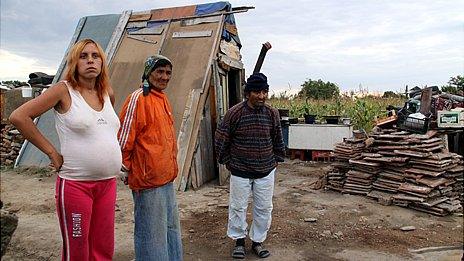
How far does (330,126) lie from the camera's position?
11398 millimetres

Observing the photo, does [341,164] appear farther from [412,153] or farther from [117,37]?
[117,37]

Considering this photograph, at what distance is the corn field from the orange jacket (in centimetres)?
1007

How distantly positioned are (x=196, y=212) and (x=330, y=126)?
5.95 meters

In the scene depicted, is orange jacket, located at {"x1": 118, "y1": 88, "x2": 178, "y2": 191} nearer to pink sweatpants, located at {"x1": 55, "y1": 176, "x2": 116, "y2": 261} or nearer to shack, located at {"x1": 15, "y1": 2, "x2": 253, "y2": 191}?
pink sweatpants, located at {"x1": 55, "y1": 176, "x2": 116, "y2": 261}

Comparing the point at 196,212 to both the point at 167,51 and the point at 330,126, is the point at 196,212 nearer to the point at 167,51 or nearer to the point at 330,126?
the point at 167,51

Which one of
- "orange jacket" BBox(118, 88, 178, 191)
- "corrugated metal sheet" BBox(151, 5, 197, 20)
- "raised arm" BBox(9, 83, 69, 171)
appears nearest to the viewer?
"raised arm" BBox(9, 83, 69, 171)

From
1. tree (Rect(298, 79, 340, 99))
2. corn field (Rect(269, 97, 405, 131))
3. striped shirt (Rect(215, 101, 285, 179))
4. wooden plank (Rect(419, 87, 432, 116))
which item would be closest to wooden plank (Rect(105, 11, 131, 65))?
striped shirt (Rect(215, 101, 285, 179))

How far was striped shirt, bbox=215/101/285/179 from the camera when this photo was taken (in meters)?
4.45

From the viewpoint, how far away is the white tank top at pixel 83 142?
2723 millimetres

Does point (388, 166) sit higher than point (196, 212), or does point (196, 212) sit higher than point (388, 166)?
point (388, 166)

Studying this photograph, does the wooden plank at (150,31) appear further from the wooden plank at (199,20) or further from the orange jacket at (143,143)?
the orange jacket at (143,143)

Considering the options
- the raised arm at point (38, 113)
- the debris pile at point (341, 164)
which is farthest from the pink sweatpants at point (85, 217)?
A: the debris pile at point (341, 164)

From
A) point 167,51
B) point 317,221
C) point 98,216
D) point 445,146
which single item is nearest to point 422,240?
point 317,221

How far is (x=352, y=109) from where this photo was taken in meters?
14.0
